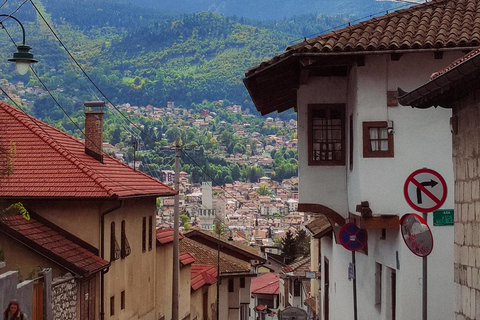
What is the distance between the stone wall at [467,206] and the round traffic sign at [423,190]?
0.24 m

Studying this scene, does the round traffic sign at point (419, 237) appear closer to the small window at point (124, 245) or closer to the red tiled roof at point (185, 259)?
the small window at point (124, 245)

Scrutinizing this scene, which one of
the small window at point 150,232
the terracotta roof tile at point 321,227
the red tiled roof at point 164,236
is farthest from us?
the red tiled roof at point 164,236

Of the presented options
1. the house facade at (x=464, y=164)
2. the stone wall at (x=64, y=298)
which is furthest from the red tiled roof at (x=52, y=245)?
the house facade at (x=464, y=164)

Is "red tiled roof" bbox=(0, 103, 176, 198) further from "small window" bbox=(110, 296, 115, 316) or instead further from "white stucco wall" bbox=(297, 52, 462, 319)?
"white stucco wall" bbox=(297, 52, 462, 319)

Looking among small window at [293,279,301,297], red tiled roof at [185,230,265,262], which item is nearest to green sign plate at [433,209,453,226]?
red tiled roof at [185,230,265,262]

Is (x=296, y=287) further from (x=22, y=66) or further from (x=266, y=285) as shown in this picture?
Result: (x=22, y=66)

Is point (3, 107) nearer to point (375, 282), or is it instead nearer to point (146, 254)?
point (146, 254)

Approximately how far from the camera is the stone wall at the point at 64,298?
56.1ft

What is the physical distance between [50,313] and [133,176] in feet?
36.4

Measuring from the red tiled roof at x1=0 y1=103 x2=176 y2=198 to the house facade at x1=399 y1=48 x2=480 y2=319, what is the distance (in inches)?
463

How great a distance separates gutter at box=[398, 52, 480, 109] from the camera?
8.40m

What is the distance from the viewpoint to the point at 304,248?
342ft

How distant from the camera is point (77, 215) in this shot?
2139 centimetres

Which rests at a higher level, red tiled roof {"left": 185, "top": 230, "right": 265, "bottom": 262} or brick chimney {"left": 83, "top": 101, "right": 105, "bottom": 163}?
brick chimney {"left": 83, "top": 101, "right": 105, "bottom": 163}
